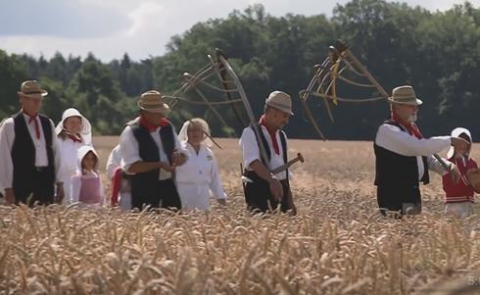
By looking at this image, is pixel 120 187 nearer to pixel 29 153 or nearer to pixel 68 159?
pixel 29 153

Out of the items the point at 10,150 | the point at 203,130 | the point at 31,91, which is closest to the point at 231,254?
the point at 10,150

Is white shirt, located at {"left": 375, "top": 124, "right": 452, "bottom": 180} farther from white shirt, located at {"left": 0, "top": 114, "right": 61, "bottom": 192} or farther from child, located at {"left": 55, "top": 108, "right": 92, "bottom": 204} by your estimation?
child, located at {"left": 55, "top": 108, "right": 92, "bottom": 204}

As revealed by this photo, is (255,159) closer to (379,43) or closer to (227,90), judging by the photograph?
(227,90)

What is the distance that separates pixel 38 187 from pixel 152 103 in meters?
1.18

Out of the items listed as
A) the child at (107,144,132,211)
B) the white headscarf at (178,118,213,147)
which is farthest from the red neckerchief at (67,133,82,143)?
the white headscarf at (178,118,213,147)

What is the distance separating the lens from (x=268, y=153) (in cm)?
887

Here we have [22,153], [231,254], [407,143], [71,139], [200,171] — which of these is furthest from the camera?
[71,139]

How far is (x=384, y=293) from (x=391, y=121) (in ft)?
16.1

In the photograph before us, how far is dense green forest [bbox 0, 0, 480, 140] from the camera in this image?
83875 mm

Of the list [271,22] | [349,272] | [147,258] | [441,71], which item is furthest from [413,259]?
[271,22]

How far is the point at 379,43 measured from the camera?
97.1m

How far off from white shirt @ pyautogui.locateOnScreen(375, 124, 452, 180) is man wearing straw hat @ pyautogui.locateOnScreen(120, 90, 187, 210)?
1.36 meters

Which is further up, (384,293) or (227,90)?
(227,90)

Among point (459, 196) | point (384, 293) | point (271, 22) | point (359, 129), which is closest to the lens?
point (384, 293)
